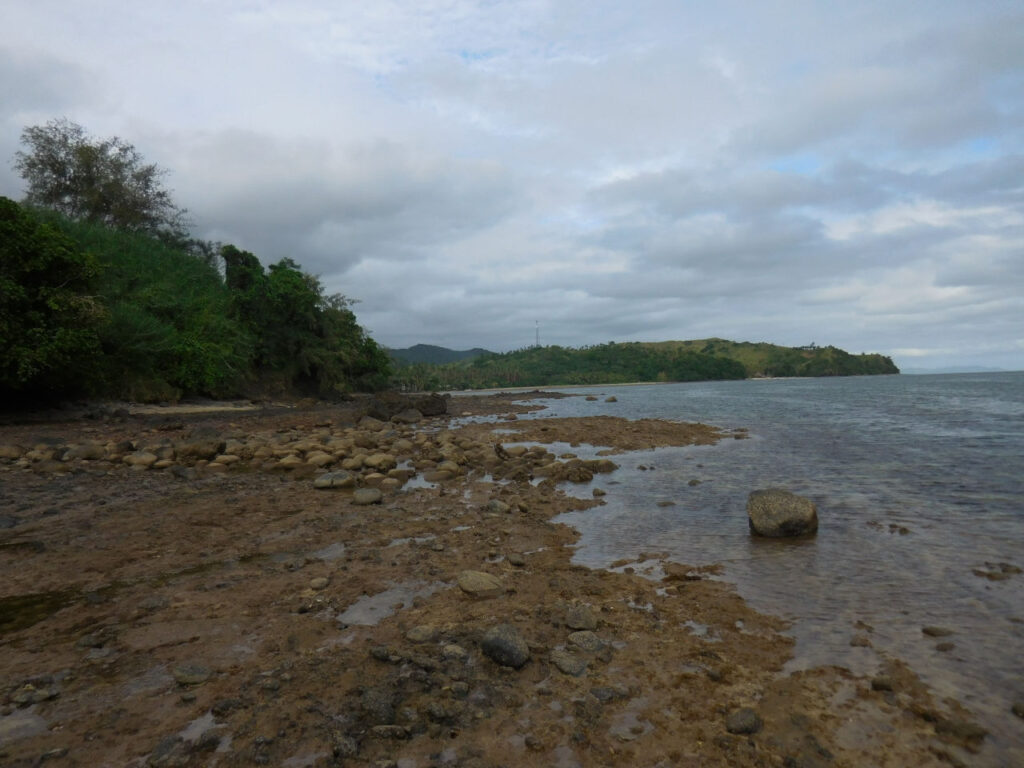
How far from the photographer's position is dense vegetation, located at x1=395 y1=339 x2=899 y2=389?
155 meters

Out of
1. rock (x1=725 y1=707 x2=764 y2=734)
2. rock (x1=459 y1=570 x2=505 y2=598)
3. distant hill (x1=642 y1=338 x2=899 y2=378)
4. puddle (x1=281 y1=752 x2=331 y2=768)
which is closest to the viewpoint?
puddle (x1=281 y1=752 x2=331 y2=768)

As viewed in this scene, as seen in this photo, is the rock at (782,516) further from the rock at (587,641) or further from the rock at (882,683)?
the rock at (587,641)

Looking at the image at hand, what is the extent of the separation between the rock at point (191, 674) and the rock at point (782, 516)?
26.0ft

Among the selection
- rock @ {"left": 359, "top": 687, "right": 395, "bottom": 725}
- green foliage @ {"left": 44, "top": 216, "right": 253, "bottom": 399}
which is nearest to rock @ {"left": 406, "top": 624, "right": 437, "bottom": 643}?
rock @ {"left": 359, "top": 687, "right": 395, "bottom": 725}

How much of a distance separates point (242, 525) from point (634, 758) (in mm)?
8131

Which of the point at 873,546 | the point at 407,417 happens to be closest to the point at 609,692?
the point at 873,546

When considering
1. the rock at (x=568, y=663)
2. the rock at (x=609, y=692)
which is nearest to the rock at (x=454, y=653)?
the rock at (x=568, y=663)

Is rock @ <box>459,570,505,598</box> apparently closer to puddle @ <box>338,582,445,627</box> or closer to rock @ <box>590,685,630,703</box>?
puddle @ <box>338,582,445,627</box>

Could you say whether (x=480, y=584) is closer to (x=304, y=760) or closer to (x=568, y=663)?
(x=568, y=663)

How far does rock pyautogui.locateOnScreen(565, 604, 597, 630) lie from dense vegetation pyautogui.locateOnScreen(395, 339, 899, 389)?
128 meters

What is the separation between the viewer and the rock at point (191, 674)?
4.29 metres

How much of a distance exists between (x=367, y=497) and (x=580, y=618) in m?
7.04

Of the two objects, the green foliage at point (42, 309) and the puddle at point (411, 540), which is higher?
the green foliage at point (42, 309)

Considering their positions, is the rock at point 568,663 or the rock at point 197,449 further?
the rock at point 197,449
